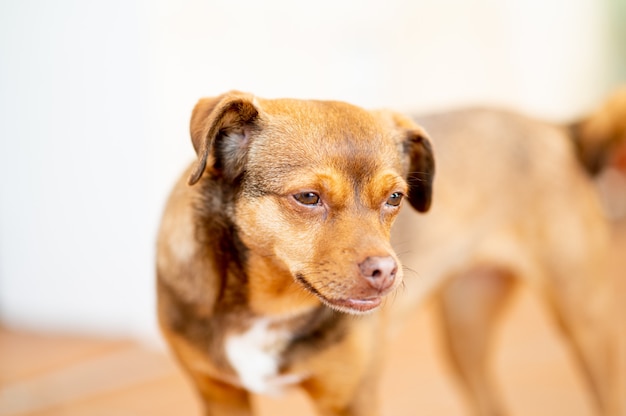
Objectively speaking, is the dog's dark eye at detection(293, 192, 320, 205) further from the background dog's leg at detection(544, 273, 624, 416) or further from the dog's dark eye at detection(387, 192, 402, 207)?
the background dog's leg at detection(544, 273, 624, 416)

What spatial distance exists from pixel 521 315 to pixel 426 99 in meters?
1.30

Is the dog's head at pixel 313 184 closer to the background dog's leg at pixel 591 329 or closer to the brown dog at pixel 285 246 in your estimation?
the brown dog at pixel 285 246

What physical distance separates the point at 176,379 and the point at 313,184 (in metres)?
2.04

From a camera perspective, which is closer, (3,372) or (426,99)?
(3,372)

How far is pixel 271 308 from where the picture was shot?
5.48 feet

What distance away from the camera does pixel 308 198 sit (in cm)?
142

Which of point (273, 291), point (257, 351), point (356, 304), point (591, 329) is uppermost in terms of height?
point (356, 304)

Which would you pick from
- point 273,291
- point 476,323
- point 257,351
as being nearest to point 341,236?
point 273,291

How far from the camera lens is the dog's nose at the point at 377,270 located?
4.33 ft

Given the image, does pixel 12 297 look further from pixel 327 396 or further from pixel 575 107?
pixel 575 107

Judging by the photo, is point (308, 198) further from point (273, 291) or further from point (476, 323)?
point (476, 323)

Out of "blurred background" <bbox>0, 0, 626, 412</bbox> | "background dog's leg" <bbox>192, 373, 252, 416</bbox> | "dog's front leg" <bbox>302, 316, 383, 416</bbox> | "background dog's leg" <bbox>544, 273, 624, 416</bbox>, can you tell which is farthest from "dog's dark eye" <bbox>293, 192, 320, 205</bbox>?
"blurred background" <bbox>0, 0, 626, 412</bbox>

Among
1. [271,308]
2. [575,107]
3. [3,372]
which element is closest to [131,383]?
[3,372]

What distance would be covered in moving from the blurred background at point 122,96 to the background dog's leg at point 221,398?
1.10 metres
